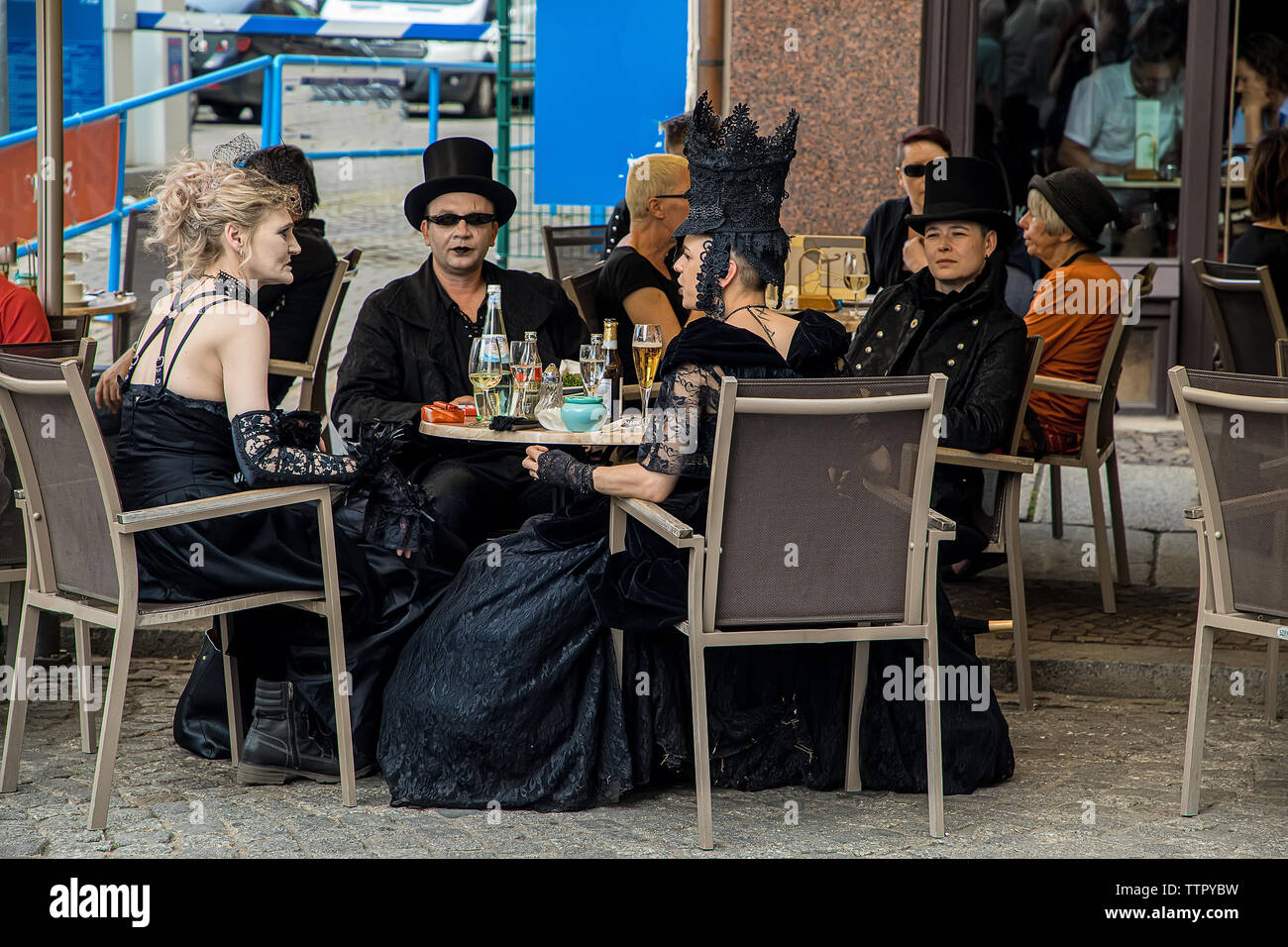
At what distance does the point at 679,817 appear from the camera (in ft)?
12.9

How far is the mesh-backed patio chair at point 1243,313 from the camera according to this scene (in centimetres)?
564

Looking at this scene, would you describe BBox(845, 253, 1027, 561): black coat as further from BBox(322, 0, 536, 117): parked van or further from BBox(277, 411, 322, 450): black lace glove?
BBox(322, 0, 536, 117): parked van

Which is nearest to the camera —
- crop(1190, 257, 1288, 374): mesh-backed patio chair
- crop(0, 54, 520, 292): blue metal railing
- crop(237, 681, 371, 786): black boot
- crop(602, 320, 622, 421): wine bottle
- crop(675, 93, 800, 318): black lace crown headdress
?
crop(675, 93, 800, 318): black lace crown headdress

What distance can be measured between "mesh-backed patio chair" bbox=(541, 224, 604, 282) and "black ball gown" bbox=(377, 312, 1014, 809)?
8.76ft

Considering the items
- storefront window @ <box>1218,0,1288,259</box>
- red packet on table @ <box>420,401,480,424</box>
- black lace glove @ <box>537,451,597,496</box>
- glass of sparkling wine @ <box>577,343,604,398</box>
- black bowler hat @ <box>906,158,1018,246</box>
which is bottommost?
black lace glove @ <box>537,451,597,496</box>

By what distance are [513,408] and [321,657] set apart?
869 mm

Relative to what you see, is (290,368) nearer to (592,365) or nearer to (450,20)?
(592,365)

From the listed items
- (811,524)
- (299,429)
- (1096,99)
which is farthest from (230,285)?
(1096,99)

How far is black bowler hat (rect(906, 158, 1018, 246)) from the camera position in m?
5.10

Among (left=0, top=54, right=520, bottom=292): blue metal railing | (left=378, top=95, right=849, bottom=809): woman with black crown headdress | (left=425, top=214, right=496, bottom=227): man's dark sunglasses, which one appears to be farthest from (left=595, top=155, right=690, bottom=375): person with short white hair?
(left=0, top=54, right=520, bottom=292): blue metal railing

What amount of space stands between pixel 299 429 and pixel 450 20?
14289 mm

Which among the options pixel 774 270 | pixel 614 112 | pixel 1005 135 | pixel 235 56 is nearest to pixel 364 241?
pixel 614 112

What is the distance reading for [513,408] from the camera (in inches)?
174

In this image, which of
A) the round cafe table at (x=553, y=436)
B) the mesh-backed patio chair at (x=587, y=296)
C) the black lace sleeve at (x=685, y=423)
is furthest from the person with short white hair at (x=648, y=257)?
the black lace sleeve at (x=685, y=423)
